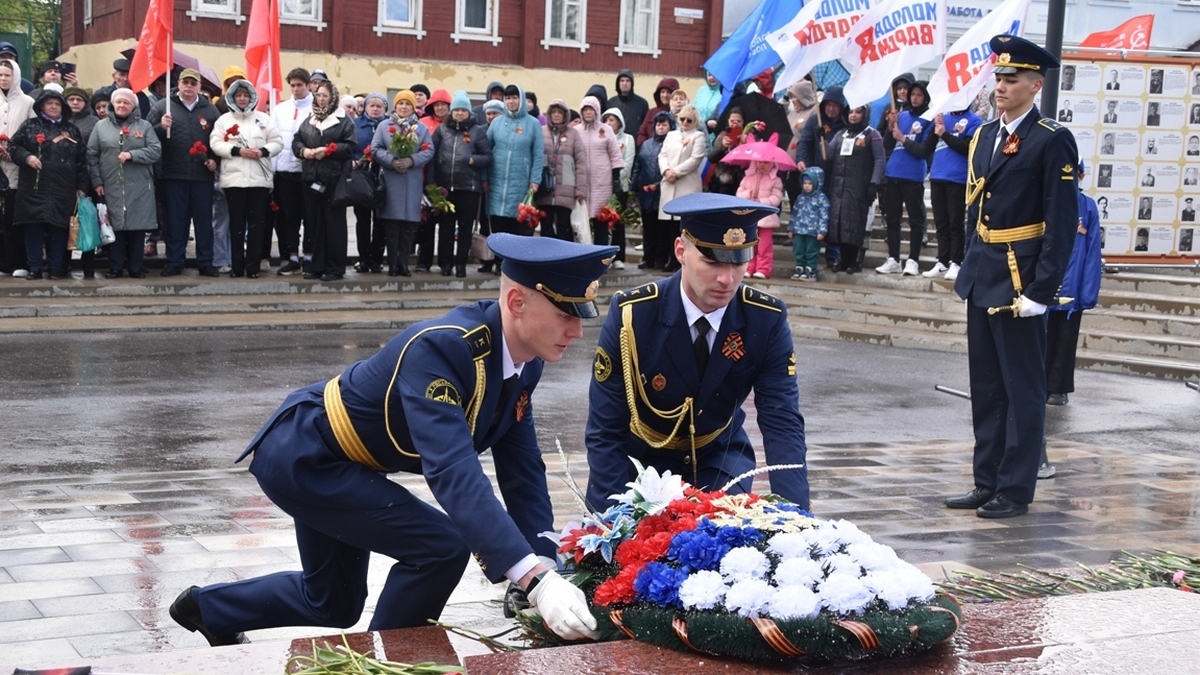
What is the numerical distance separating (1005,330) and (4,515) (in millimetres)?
4960

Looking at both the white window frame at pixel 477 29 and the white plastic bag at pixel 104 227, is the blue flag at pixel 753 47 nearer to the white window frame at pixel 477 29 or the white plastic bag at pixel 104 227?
the white plastic bag at pixel 104 227

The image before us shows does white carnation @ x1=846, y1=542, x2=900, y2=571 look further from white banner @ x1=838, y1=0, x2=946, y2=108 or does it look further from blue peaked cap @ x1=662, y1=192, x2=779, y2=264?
white banner @ x1=838, y1=0, x2=946, y2=108

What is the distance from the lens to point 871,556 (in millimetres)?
3979

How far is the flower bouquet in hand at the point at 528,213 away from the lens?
17.2 metres

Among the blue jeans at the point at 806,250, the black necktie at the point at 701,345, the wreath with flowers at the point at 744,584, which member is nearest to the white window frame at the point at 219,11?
the blue jeans at the point at 806,250

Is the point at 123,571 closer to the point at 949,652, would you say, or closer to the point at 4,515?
the point at 4,515

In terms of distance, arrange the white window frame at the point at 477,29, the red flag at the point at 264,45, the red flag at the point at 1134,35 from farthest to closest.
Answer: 1. the white window frame at the point at 477,29
2. the red flag at the point at 1134,35
3. the red flag at the point at 264,45

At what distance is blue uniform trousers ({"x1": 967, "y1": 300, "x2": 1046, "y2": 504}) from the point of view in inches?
304

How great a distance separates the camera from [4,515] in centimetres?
692

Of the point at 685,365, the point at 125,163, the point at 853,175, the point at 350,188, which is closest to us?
the point at 685,365

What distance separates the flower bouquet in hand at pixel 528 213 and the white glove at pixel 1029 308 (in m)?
10.1

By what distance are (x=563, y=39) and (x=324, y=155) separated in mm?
22314

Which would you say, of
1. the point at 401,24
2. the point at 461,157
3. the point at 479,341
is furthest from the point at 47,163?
the point at 401,24

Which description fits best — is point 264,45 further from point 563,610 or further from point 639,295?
point 563,610
